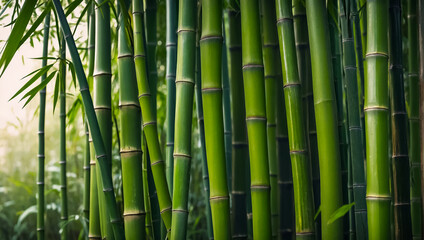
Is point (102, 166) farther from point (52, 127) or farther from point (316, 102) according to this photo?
point (52, 127)

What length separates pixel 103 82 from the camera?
958 mm

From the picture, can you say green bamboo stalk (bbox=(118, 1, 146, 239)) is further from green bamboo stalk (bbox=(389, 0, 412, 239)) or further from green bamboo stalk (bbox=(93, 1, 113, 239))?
green bamboo stalk (bbox=(389, 0, 412, 239))

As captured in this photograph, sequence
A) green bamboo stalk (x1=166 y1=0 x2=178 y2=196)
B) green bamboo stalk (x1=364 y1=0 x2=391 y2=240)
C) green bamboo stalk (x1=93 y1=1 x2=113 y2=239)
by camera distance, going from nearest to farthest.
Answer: green bamboo stalk (x1=364 y1=0 x2=391 y2=240), green bamboo stalk (x1=93 y1=1 x2=113 y2=239), green bamboo stalk (x1=166 y1=0 x2=178 y2=196)

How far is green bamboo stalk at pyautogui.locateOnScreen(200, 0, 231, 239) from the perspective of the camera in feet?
2.76

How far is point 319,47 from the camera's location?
827 mm

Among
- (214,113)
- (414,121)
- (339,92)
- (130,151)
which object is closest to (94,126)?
(130,151)

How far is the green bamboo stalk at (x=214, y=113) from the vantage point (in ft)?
2.76

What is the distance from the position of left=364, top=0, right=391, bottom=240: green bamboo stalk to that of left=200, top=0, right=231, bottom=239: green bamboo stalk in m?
0.24

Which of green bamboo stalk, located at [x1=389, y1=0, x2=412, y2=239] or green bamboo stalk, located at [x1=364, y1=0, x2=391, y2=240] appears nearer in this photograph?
green bamboo stalk, located at [x1=364, y1=0, x2=391, y2=240]

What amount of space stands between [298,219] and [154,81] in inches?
20.3

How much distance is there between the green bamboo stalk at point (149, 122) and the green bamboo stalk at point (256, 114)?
0.19 metres

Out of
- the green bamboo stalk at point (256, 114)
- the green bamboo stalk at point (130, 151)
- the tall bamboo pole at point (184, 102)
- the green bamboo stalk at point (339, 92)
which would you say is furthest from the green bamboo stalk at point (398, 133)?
the green bamboo stalk at point (130, 151)

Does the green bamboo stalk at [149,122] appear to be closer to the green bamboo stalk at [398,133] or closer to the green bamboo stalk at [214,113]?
the green bamboo stalk at [214,113]

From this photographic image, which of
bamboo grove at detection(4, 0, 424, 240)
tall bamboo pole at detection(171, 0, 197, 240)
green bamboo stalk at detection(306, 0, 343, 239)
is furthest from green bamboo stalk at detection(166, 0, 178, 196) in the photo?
green bamboo stalk at detection(306, 0, 343, 239)
